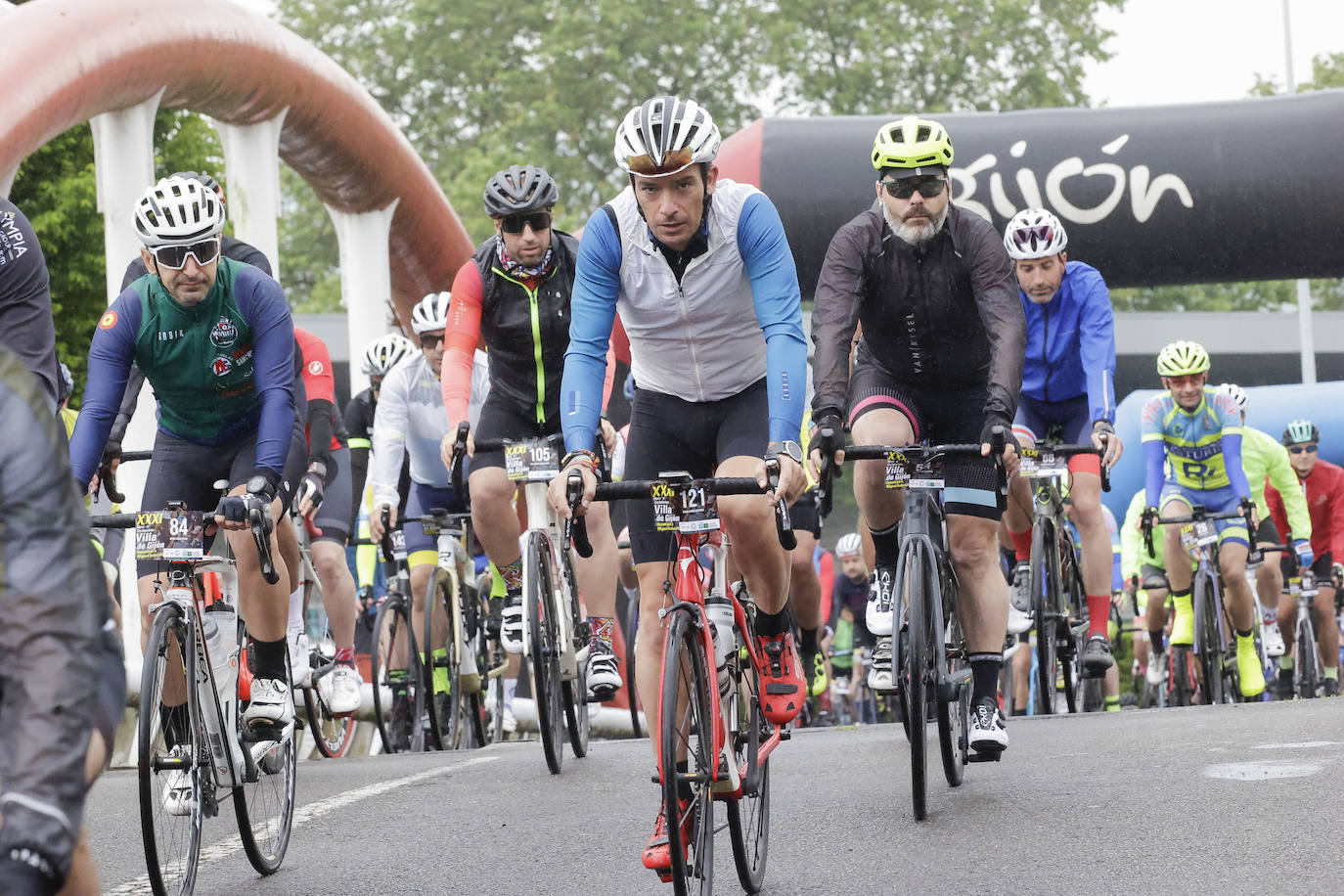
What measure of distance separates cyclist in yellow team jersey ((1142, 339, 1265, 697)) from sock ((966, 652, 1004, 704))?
6.37 meters

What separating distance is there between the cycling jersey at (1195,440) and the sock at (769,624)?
774 centimetres

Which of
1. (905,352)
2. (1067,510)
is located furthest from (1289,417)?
(905,352)

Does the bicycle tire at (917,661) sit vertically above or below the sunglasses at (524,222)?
below

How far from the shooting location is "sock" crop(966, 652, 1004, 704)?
280 inches

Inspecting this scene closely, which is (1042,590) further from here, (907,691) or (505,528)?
(907,691)

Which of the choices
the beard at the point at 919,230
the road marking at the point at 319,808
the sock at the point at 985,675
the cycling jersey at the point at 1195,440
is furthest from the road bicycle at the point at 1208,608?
the beard at the point at 919,230

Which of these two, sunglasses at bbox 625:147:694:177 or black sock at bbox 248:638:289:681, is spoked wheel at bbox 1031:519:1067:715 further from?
sunglasses at bbox 625:147:694:177

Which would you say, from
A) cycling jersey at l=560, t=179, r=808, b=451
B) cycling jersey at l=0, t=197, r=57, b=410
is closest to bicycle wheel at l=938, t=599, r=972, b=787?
cycling jersey at l=560, t=179, r=808, b=451

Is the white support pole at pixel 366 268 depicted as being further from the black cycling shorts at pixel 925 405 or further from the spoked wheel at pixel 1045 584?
the black cycling shorts at pixel 925 405

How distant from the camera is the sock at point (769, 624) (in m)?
6.23

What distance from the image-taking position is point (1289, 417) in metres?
25.8

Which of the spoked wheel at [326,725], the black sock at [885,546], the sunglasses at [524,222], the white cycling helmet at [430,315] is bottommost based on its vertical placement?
the spoked wheel at [326,725]

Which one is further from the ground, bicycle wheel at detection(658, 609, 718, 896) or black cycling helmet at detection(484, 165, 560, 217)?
black cycling helmet at detection(484, 165, 560, 217)

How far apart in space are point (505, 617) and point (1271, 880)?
190 inches
